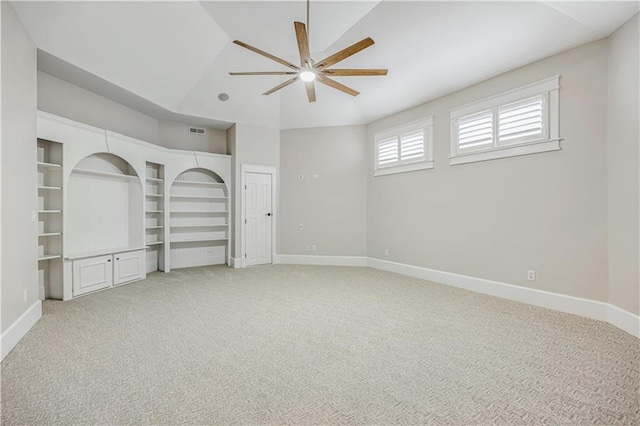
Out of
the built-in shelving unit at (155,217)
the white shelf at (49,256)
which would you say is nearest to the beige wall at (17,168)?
the white shelf at (49,256)

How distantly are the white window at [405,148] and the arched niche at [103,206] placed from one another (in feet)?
15.0

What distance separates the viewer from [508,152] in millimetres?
3996

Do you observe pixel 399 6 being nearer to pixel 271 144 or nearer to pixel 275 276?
pixel 271 144

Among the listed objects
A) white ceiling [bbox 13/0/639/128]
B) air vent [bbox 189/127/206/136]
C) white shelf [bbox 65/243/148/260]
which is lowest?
white shelf [bbox 65/243/148/260]

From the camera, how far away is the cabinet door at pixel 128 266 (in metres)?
4.77

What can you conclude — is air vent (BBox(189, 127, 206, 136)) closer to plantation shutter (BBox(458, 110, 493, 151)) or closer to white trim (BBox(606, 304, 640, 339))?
plantation shutter (BBox(458, 110, 493, 151))

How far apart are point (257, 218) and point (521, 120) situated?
5.01 m

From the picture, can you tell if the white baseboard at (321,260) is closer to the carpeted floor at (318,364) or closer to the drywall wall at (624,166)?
the carpeted floor at (318,364)

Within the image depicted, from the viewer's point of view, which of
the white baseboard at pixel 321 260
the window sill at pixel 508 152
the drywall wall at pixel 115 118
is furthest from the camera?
the white baseboard at pixel 321 260

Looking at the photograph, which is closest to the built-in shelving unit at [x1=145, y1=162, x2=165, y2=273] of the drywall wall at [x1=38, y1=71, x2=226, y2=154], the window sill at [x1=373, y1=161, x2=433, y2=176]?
the drywall wall at [x1=38, y1=71, x2=226, y2=154]

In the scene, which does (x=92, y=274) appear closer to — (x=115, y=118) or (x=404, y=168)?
(x=115, y=118)

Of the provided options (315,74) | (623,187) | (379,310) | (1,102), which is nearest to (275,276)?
(379,310)

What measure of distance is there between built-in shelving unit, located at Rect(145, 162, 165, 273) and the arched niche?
37cm

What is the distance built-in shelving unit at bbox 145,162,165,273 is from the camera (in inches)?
227
